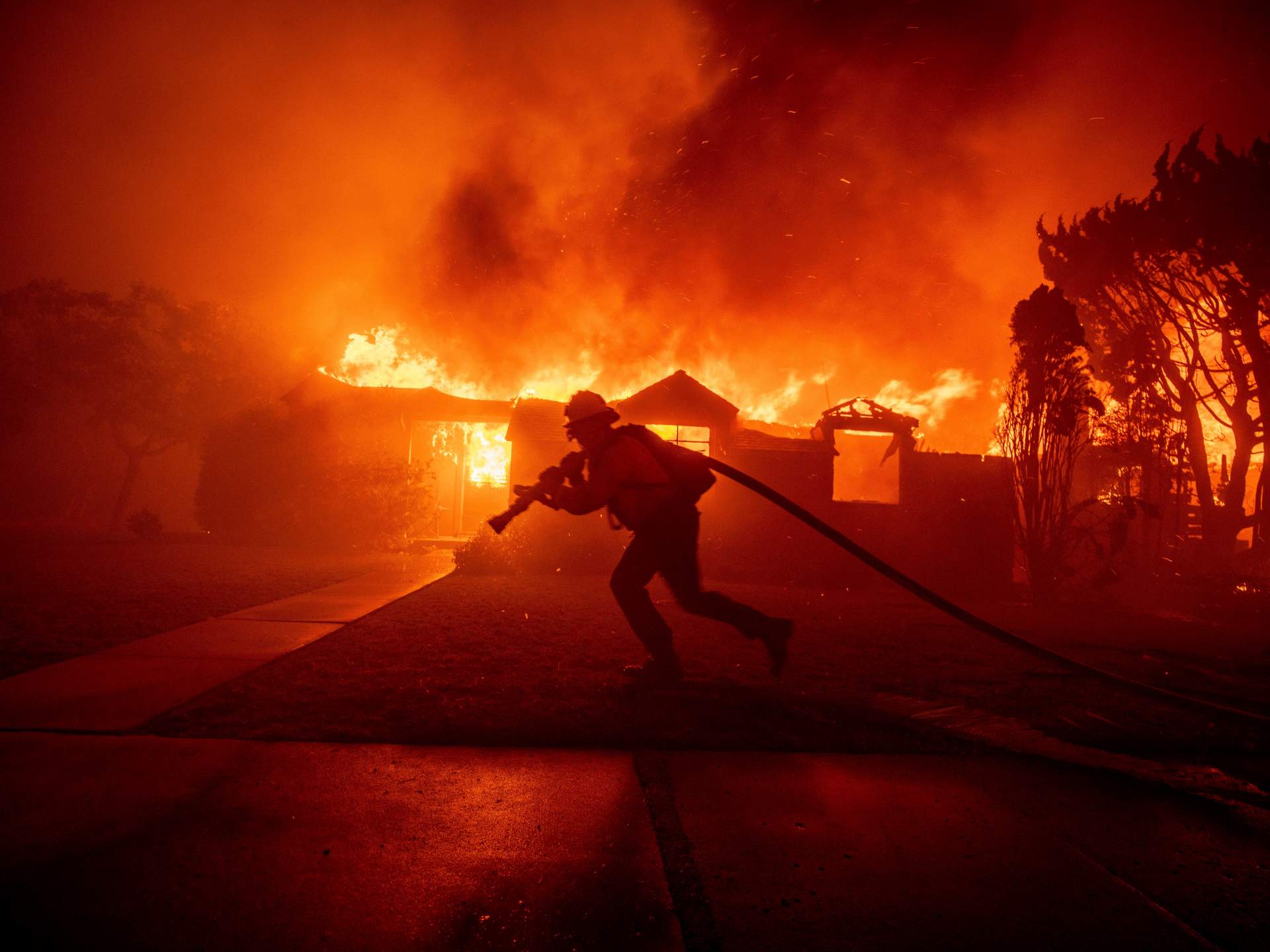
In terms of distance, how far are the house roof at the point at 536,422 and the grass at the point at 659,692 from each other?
8.34 metres

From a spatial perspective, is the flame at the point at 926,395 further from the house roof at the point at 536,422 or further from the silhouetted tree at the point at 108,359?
the silhouetted tree at the point at 108,359

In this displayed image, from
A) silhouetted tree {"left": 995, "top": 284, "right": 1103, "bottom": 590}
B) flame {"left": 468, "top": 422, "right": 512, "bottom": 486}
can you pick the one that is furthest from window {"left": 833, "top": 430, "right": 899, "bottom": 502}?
silhouetted tree {"left": 995, "top": 284, "right": 1103, "bottom": 590}

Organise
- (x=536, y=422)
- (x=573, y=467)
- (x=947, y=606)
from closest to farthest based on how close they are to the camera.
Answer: (x=573, y=467)
(x=947, y=606)
(x=536, y=422)

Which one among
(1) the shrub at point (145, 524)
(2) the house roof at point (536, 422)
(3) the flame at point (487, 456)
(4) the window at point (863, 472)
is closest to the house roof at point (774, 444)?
(2) the house roof at point (536, 422)

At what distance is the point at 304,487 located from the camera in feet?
57.9

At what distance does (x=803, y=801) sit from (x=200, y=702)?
3190 millimetres

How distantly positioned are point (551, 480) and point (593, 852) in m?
2.47

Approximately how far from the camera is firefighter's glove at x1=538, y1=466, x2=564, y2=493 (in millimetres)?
4340

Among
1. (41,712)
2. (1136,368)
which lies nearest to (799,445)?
(1136,368)

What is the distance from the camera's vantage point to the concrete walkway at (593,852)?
1864mm

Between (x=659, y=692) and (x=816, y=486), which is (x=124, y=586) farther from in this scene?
(x=816, y=486)

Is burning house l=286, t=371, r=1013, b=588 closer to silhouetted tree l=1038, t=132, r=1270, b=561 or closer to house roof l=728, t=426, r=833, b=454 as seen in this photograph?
→ house roof l=728, t=426, r=833, b=454

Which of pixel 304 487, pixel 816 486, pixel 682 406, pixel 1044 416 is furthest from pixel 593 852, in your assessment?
pixel 304 487

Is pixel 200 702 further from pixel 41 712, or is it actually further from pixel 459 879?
pixel 459 879
